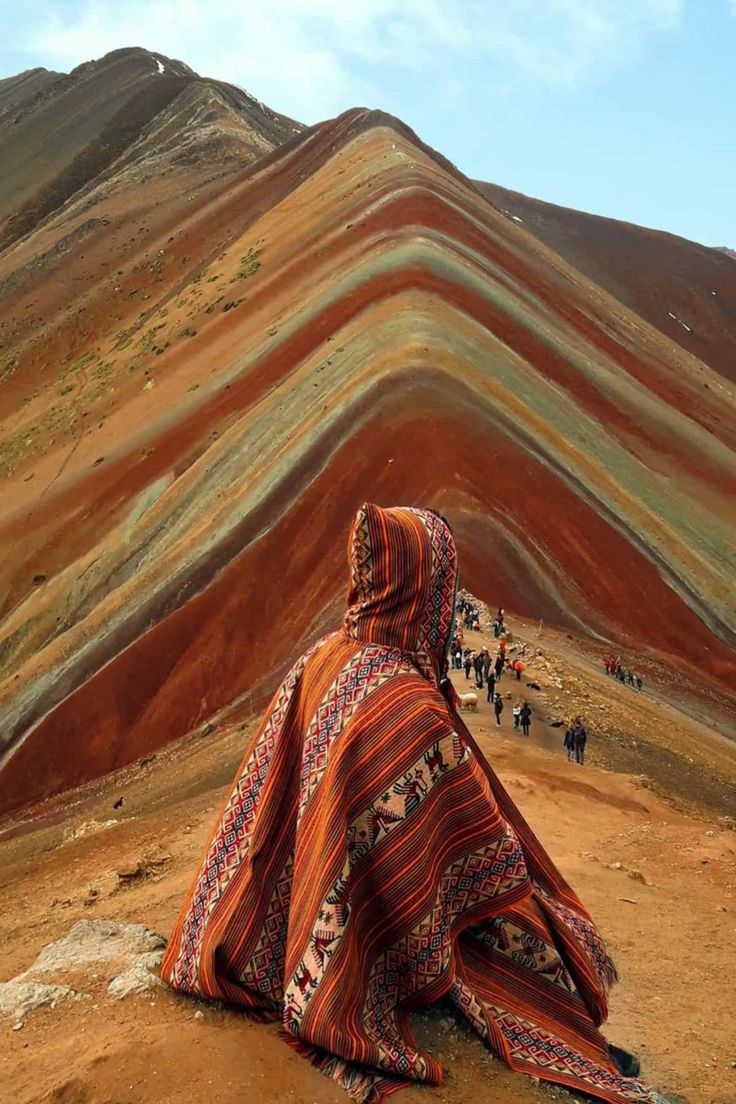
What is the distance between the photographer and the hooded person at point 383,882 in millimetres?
4168

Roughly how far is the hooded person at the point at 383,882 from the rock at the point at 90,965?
0.30 m

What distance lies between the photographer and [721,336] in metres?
84.6

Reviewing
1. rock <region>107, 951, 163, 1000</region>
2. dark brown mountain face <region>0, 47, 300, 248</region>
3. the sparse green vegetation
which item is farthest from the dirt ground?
dark brown mountain face <region>0, 47, 300, 248</region>

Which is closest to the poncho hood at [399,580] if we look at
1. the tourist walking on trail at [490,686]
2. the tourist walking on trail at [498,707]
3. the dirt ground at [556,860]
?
the dirt ground at [556,860]

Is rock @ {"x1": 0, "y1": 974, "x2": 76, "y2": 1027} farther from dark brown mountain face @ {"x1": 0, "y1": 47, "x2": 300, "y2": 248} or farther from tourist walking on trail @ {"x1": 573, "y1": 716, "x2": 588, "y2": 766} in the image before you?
dark brown mountain face @ {"x1": 0, "y1": 47, "x2": 300, "y2": 248}

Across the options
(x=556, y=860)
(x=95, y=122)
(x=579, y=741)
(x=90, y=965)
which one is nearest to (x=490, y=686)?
(x=579, y=741)

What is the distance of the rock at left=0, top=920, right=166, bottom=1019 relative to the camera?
4.94 m

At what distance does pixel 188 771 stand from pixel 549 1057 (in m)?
11.7

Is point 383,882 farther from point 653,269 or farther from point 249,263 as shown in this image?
point 653,269

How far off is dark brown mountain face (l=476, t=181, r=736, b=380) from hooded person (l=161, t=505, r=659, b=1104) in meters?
79.3

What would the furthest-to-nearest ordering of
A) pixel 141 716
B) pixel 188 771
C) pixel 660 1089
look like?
pixel 141 716, pixel 188 771, pixel 660 1089

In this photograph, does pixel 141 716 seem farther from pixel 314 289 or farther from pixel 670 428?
pixel 670 428

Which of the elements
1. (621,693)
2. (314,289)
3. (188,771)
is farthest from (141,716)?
(314,289)

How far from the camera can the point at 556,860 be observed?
8.55m
